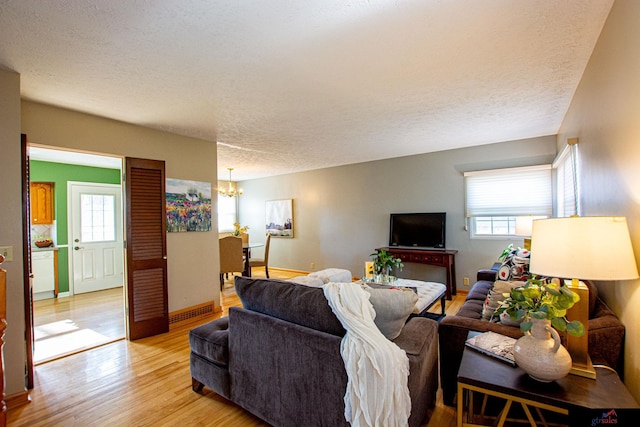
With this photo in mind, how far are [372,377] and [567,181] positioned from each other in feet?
10.7

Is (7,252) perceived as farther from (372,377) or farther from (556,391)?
(556,391)

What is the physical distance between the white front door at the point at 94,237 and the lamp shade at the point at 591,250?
22.3ft

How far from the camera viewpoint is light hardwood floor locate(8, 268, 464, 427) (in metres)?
1.96

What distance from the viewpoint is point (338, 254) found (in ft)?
20.6

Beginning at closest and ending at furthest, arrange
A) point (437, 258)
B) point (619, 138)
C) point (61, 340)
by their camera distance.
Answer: point (619, 138), point (61, 340), point (437, 258)

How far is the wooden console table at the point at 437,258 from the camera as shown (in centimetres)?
453

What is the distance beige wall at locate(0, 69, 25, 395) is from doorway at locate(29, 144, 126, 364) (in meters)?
1.81

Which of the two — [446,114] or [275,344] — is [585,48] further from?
[275,344]

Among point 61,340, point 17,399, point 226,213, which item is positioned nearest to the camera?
point 17,399

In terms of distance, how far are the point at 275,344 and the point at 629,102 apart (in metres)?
2.22

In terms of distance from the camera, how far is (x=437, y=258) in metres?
4.61

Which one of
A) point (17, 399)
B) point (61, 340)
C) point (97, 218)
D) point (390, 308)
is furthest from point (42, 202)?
point (390, 308)

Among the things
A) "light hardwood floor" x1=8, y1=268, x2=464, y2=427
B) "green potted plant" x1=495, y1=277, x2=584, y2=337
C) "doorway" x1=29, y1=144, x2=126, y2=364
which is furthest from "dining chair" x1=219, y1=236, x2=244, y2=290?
"green potted plant" x1=495, y1=277, x2=584, y2=337

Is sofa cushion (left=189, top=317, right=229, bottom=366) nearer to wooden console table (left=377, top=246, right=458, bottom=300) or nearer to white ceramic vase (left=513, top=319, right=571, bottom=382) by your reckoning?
white ceramic vase (left=513, top=319, right=571, bottom=382)
